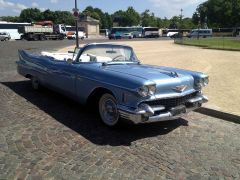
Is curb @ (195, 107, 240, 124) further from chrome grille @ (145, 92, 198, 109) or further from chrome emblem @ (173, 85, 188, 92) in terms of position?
chrome emblem @ (173, 85, 188, 92)

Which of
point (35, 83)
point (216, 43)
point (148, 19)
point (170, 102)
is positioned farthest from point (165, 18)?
point (170, 102)

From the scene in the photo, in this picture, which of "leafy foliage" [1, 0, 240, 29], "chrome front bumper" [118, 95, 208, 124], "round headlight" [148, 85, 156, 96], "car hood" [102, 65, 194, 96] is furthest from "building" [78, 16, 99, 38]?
"round headlight" [148, 85, 156, 96]

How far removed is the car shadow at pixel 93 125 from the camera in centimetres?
514

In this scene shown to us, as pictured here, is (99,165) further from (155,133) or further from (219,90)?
(219,90)

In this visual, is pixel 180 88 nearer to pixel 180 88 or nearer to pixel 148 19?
pixel 180 88

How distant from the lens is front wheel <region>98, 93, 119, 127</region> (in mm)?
5438

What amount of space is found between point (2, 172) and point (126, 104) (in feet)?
6.67

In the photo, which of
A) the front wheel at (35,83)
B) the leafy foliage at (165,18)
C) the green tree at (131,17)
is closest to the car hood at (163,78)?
the front wheel at (35,83)

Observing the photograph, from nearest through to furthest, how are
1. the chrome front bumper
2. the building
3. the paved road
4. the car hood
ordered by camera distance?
the paved road
the chrome front bumper
the car hood
the building

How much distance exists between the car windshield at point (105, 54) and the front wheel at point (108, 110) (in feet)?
3.30

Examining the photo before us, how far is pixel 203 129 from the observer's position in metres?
5.73

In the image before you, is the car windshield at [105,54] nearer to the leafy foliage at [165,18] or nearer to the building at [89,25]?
the building at [89,25]

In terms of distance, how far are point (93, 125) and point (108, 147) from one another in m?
1.07

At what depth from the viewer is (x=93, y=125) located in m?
5.76
